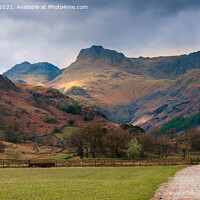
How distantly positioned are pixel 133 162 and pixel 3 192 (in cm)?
5232

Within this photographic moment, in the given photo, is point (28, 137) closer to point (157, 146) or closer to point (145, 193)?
point (157, 146)

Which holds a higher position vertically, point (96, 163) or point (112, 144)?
point (112, 144)

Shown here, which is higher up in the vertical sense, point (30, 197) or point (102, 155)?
point (30, 197)

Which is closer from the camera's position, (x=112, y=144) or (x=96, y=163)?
(x=96, y=163)

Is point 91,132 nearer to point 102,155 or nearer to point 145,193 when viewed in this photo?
point 102,155

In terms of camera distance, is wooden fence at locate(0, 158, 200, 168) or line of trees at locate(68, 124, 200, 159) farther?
line of trees at locate(68, 124, 200, 159)

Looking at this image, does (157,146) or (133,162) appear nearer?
(133,162)

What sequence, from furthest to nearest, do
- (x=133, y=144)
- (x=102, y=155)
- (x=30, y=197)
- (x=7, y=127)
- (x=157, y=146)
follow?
(x=7, y=127) → (x=157, y=146) → (x=102, y=155) → (x=133, y=144) → (x=30, y=197)

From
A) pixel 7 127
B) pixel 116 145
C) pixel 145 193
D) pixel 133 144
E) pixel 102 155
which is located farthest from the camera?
pixel 7 127

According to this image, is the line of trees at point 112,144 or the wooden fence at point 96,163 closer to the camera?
the wooden fence at point 96,163

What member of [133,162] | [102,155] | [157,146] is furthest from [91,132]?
[133,162]

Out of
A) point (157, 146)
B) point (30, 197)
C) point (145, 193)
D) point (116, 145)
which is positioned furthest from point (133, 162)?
point (157, 146)

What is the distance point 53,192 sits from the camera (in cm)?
2631

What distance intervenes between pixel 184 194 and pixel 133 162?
49582mm
